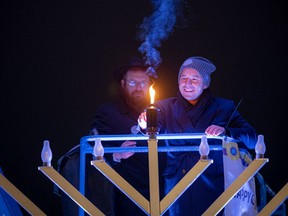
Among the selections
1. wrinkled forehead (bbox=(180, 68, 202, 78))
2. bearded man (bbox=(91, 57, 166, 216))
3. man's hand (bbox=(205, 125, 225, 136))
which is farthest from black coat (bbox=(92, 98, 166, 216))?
man's hand (bbox=(205, 125, 225, 136))

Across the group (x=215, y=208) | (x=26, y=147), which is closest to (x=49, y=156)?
(x=215, y=208)

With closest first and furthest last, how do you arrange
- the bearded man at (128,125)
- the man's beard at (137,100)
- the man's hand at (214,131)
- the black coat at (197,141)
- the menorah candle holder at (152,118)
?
the menorah candle holder at (152,118) < the man's hand at (214,131) < the black coat at (197,141) < the bearded man at (128,125) < the man's beard at (137,100)

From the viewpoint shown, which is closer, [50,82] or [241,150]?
[241,150]

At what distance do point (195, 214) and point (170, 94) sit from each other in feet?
5.37

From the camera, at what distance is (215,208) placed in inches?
76.2

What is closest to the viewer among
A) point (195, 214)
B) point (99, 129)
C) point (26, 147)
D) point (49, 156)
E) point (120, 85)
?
point (49, 156)

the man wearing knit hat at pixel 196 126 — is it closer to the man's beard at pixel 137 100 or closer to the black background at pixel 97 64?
the man's beard at pixel 137 100

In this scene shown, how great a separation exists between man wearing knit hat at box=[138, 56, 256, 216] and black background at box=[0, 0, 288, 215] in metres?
1.11

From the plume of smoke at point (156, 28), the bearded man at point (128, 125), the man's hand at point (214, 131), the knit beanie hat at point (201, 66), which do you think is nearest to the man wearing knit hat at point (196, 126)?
the knit beanie hat at point (201, 66)

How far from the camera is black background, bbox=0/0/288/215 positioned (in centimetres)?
441

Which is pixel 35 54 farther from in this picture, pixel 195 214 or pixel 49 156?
pixel 49 156

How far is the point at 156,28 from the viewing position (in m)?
4.45

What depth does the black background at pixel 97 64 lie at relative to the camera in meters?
4.41

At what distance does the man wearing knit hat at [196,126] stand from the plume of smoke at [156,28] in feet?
3.46
